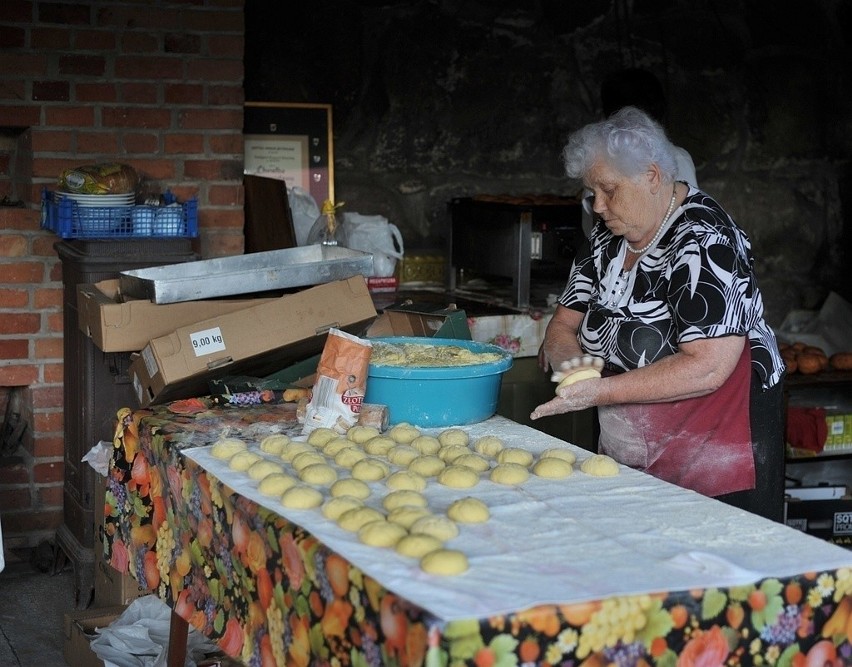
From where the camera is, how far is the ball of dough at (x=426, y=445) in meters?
2.58

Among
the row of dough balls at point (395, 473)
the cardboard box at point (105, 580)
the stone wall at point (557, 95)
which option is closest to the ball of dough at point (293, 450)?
the row of dough balls at point (395, 473)

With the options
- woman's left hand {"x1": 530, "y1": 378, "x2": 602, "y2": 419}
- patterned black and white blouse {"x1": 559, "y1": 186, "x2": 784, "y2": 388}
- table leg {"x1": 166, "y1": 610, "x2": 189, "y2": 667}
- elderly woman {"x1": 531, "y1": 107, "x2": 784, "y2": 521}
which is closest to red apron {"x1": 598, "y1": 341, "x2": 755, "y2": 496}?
elderly woman {"x1": 531, "y1": 107, "x2": 784, "y2": 521}

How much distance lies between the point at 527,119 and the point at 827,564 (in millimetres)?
3761

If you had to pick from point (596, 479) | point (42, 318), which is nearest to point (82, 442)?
point (42, 318)

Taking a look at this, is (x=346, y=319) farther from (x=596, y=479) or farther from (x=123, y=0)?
(x=123, y=0)

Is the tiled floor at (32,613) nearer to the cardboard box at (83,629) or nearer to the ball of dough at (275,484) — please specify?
the cardboard box at (83,629)

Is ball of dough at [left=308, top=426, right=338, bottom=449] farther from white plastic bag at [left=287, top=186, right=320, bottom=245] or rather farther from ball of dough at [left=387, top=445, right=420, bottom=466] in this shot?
white plastic bag at [left=287, top=186, right=320, bottom=245]

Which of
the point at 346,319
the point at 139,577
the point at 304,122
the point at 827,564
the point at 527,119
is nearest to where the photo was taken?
the point at 827,564

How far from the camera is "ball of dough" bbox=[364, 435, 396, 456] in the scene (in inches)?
101

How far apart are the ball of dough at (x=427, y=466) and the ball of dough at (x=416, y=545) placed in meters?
0.46

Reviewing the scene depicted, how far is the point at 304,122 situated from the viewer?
16.3 ft

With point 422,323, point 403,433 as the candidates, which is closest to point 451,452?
point 403,433

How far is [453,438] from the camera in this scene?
2.66m

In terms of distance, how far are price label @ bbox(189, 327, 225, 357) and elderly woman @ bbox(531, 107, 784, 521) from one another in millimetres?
920
